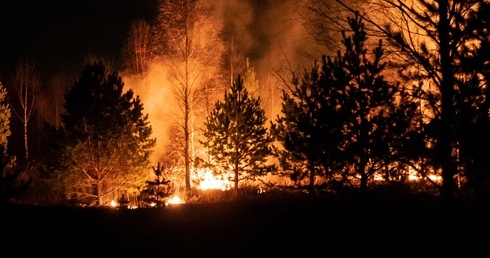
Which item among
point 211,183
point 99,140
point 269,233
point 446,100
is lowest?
point 269,233

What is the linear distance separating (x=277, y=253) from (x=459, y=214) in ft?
9.55

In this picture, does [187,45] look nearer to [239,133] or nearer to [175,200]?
[239,133]

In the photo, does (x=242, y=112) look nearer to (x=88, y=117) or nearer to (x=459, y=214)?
(x=88, y=117)

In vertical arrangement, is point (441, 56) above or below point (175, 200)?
above

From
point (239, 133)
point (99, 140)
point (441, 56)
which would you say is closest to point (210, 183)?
point (239, 133)

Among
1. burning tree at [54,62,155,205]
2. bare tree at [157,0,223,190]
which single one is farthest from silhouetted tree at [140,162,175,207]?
bare tree at [157,0,223,190]

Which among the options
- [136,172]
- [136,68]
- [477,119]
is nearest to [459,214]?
[477,119]

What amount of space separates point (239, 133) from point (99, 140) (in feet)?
19.0

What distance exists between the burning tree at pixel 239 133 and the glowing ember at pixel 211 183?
6.11ft

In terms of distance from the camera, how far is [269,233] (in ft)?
25.0

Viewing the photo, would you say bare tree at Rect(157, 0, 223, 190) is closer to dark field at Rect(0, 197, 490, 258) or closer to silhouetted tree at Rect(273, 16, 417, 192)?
dark field at Rect(0, 197, 490, 258)

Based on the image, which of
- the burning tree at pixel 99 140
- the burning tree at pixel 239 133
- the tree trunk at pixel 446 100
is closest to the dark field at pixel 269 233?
the tree trunk at pixel 446 100

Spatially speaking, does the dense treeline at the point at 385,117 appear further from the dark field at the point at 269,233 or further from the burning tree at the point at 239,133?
the burning tree at the point at 239,133

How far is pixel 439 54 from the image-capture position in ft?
23.0
